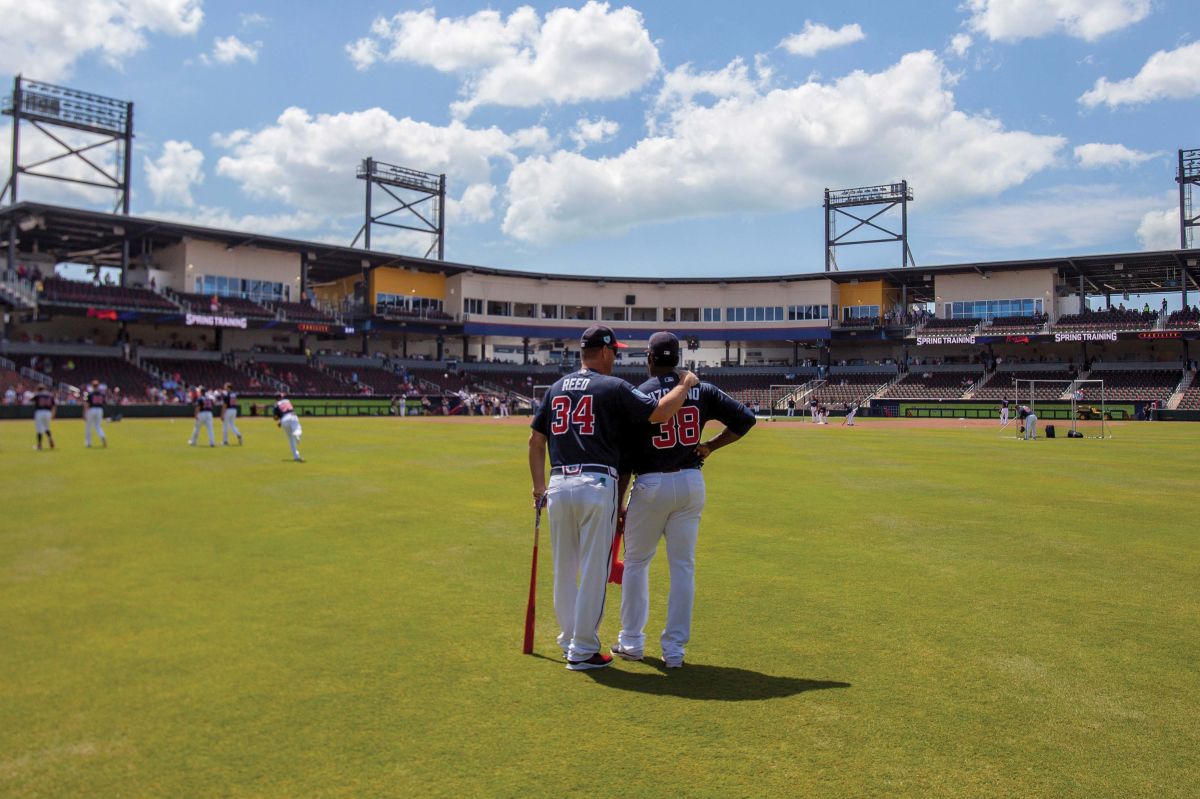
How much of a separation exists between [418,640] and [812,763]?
3.13 m

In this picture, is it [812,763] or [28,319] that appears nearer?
[812,763]

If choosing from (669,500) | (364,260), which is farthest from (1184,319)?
(669,500)

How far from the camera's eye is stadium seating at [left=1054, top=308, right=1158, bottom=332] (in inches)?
2650

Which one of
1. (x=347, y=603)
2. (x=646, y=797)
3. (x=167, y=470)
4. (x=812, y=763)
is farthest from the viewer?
(x=167, y=470)

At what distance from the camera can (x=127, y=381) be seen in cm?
5397

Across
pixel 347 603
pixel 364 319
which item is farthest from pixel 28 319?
pixel 347 603

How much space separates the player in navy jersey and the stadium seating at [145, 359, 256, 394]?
188ft

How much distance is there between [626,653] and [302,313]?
67.8 metres

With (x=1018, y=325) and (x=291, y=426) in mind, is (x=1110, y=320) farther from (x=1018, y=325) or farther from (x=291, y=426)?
(x=291, y=426)

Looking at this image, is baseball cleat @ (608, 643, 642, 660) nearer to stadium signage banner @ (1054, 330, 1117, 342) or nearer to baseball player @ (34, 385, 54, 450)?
baseball player @ (34, 385, 54, 450)

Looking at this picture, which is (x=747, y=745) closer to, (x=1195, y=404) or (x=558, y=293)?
(x=1195, y=404)

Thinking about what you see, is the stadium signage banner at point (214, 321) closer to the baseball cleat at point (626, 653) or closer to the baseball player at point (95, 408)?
the baseball player at point (95, 408)

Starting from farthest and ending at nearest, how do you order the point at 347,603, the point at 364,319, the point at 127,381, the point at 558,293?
the point at 558,293, the point at 364,319, the point at 127,381, the point at 347,603

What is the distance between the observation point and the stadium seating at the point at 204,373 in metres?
58.5
